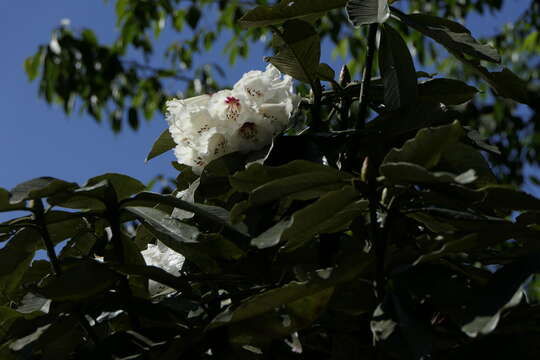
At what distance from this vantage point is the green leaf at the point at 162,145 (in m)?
1.17

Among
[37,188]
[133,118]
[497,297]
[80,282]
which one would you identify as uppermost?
[37,188]

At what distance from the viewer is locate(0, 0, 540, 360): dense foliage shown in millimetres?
735

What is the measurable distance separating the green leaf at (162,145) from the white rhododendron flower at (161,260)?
0.16 m

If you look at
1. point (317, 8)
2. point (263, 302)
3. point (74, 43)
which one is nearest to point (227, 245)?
point (263, 302)

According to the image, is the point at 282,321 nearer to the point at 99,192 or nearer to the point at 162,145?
the point at 99,192

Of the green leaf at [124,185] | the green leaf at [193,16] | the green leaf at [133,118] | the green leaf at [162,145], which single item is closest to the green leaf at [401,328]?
the green leaf at [124,185]

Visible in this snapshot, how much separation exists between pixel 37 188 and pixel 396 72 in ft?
1.49

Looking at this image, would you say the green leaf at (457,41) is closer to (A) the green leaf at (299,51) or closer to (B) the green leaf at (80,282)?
(A) the green leaf at (299,51)

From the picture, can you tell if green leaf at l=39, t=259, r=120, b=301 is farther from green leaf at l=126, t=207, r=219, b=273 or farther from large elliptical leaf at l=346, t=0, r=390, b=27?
large elliptical leaf at l=346, t=0, r=390, b=27

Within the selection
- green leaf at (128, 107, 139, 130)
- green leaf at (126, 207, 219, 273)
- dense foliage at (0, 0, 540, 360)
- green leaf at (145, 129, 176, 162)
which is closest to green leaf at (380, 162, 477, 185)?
dense foliage at (0, 0, 540, 360)

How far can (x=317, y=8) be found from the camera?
1.01 meters

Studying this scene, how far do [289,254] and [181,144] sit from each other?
0.24 metres

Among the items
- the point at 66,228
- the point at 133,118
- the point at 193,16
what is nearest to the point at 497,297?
the point at 66,228

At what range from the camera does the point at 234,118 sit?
3.48 feet
